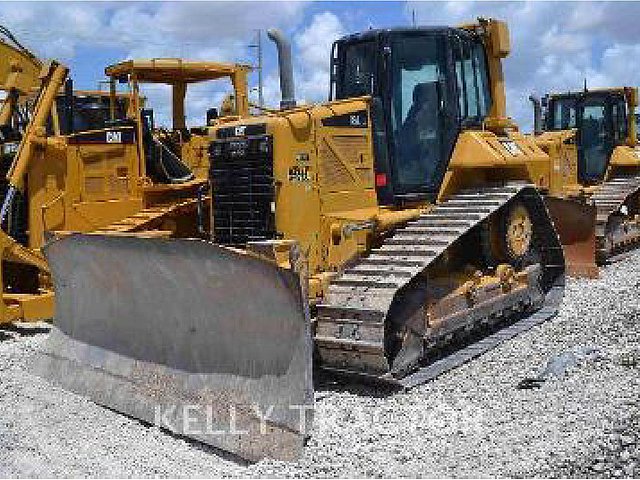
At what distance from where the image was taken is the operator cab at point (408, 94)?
23.2 feet

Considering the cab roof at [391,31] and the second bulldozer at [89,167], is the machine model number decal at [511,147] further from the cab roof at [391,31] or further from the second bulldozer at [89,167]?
the second bulldozer at [89,167]

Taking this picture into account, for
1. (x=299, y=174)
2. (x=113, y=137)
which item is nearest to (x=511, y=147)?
(x=299, y=174)

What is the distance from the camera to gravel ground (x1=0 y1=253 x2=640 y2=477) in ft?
14.6

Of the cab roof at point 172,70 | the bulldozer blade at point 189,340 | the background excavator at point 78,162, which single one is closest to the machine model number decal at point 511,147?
the background excavator at point 78,162

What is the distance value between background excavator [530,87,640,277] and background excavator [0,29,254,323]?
16.6ft

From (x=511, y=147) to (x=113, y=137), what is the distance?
4670 millimetres

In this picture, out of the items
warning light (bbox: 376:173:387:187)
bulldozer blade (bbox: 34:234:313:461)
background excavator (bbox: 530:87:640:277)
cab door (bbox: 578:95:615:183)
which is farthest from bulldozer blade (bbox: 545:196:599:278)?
bulldozer blade (bbox: 34:234:313:461)

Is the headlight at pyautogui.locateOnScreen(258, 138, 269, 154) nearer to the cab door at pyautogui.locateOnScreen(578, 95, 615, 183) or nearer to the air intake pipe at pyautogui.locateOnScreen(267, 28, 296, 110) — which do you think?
the air intake pipe at pyautogui.locateOnScreen(267, 28, 296, 110)

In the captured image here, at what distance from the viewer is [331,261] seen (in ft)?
21.5

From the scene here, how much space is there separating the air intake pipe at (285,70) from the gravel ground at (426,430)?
8.51ft

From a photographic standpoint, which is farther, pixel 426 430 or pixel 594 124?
pixel 594 124

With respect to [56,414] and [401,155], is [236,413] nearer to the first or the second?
[56,414]

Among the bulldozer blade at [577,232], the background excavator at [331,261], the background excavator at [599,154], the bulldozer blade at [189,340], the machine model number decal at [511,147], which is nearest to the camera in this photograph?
the bulldozer blade at [189,340]

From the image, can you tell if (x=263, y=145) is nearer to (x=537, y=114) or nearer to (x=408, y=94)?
(x=408, y=94)
